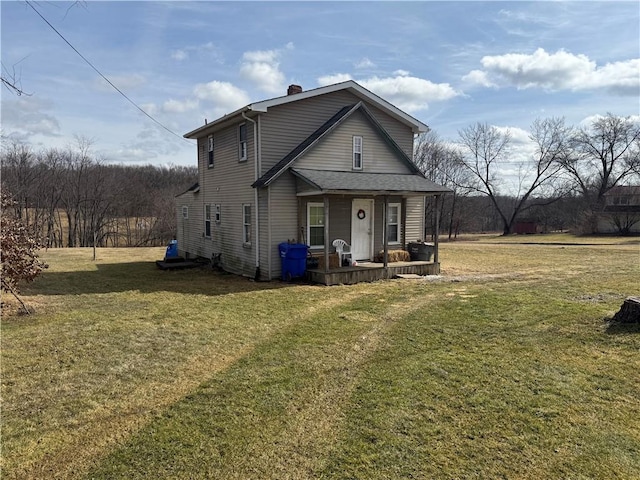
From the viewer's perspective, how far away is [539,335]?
6672 mm

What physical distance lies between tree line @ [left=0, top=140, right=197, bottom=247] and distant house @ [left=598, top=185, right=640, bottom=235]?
140 feet

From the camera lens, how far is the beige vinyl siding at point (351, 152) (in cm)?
1355

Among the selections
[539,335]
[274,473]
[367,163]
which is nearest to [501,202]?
[367,163]

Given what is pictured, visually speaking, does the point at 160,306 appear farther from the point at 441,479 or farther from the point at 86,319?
the point at 441,479

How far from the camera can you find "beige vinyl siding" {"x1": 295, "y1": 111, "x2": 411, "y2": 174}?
534 inches

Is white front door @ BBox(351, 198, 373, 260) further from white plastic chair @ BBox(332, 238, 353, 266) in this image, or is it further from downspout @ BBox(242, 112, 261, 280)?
downspout @ BBox(242, 112, 261, 280)

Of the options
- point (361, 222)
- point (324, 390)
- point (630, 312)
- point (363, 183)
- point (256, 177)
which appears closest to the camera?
point (324, 390)

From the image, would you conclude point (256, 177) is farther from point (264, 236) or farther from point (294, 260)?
point (294, 260)

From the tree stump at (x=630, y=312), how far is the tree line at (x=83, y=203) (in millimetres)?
37264

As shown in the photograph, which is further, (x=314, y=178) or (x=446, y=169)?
(x=446, y=169)

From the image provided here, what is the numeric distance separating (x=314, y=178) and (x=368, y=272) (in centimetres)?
331

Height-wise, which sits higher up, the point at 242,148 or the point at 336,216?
the point at 242,148

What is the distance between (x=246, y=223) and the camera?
14312mm

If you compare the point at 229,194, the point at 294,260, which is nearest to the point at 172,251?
the point at 229,194
